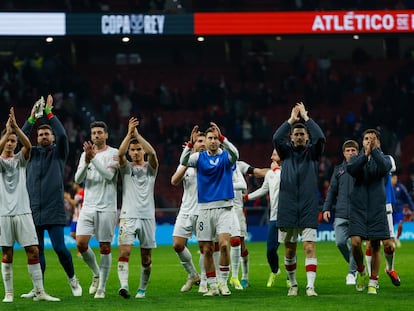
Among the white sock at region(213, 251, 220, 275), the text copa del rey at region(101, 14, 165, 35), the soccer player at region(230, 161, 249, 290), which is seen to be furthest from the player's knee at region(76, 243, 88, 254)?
the text copa del rey at region(101, 14, 165, 35)

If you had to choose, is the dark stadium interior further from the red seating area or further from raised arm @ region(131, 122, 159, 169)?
raised arm @ region(131, 122, 159, 169)

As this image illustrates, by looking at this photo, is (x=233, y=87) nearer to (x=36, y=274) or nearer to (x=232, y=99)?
(x=232, y=99)

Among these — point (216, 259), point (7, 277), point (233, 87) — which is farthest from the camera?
point (233, 87)

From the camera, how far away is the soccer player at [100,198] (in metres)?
15.8

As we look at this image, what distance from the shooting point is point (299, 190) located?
52.4 feet

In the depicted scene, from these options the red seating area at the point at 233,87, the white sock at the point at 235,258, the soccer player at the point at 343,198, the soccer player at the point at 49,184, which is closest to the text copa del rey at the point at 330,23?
the red seating area at the point at 233,87

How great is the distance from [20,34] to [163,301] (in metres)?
25.9

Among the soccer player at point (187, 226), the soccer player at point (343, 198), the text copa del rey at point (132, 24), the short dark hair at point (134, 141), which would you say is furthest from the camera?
the text copa del rey at point (132, 24)

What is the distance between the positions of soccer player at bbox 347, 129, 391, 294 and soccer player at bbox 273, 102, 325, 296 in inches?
30.0

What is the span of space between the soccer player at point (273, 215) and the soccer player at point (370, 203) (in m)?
1.92

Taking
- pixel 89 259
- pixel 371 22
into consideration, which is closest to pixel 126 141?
pixel 89 259

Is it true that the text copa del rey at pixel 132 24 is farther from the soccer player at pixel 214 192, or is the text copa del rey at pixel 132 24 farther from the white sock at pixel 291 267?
the white sock at pixel 291 267

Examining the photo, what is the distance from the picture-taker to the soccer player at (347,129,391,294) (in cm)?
1627

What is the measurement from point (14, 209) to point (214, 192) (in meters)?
2.94
